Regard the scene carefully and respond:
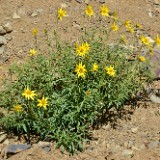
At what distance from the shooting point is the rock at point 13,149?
14.1 ft

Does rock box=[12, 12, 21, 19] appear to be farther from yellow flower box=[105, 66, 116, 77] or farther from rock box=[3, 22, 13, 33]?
yellow flower box=[105, 66, 116, 77]

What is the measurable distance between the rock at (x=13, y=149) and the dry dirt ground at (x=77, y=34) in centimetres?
8

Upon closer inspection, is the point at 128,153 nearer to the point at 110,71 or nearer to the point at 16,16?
the point at 110,71

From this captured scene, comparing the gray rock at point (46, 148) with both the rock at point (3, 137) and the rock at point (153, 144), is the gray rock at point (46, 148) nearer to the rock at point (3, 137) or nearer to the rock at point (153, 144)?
the rock at point (3, 137)

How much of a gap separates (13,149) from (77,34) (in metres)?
2.12

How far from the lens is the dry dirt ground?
173 inches

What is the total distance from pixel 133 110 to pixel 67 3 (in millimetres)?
2148

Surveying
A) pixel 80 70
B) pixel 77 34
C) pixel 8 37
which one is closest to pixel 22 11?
pixel 8 37

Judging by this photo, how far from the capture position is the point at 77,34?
18.9ft

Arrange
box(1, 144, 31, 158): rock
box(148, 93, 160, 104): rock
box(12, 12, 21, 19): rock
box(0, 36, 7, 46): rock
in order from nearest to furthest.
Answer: box(1, 144, 31, 158): rock → box(148, 93, 160, 104): rock → box(0, 36, 7, 46): rock → box(12, 12, 21, 19): rock

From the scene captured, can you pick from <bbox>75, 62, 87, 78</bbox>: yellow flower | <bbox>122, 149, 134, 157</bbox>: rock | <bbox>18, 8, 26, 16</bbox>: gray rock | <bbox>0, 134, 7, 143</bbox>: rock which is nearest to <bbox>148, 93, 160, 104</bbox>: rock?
<bbox>122, 149, 134, 157</bbox>: rock

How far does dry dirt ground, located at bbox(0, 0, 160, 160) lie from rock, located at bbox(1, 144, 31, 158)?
0.27 ft

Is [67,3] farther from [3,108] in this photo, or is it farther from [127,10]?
[3,108]

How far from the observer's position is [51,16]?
601 centimetres
